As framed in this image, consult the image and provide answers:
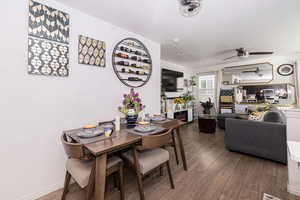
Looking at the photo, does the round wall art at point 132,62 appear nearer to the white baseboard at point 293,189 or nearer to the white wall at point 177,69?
the white wall at point 177,69

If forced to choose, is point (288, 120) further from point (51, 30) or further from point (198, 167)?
point (51, 30)

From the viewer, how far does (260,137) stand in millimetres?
2199

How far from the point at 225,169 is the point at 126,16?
9.45ft

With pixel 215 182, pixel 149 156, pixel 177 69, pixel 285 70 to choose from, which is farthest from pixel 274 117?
pixel 177 69

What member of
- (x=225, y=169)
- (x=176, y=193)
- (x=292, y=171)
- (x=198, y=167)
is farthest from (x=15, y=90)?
(x=292, y=171)

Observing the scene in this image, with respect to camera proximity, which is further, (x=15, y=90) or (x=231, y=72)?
(x=231, y=72)

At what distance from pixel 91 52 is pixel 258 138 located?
3.21m

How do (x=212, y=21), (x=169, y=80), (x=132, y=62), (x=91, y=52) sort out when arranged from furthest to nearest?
(x=169, y=80) < (x=132, y=62) < (x=212, y=21) < (x=91, y=52)

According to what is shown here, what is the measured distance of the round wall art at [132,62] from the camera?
7.29 ft

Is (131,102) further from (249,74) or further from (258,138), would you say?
(249,74)

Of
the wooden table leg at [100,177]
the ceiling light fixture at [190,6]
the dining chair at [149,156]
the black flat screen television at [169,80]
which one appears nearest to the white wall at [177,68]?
the black flat screen television at [169,80]

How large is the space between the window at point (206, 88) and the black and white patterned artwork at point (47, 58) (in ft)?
17.3

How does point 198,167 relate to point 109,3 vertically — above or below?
below

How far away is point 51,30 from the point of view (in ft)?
5.00
